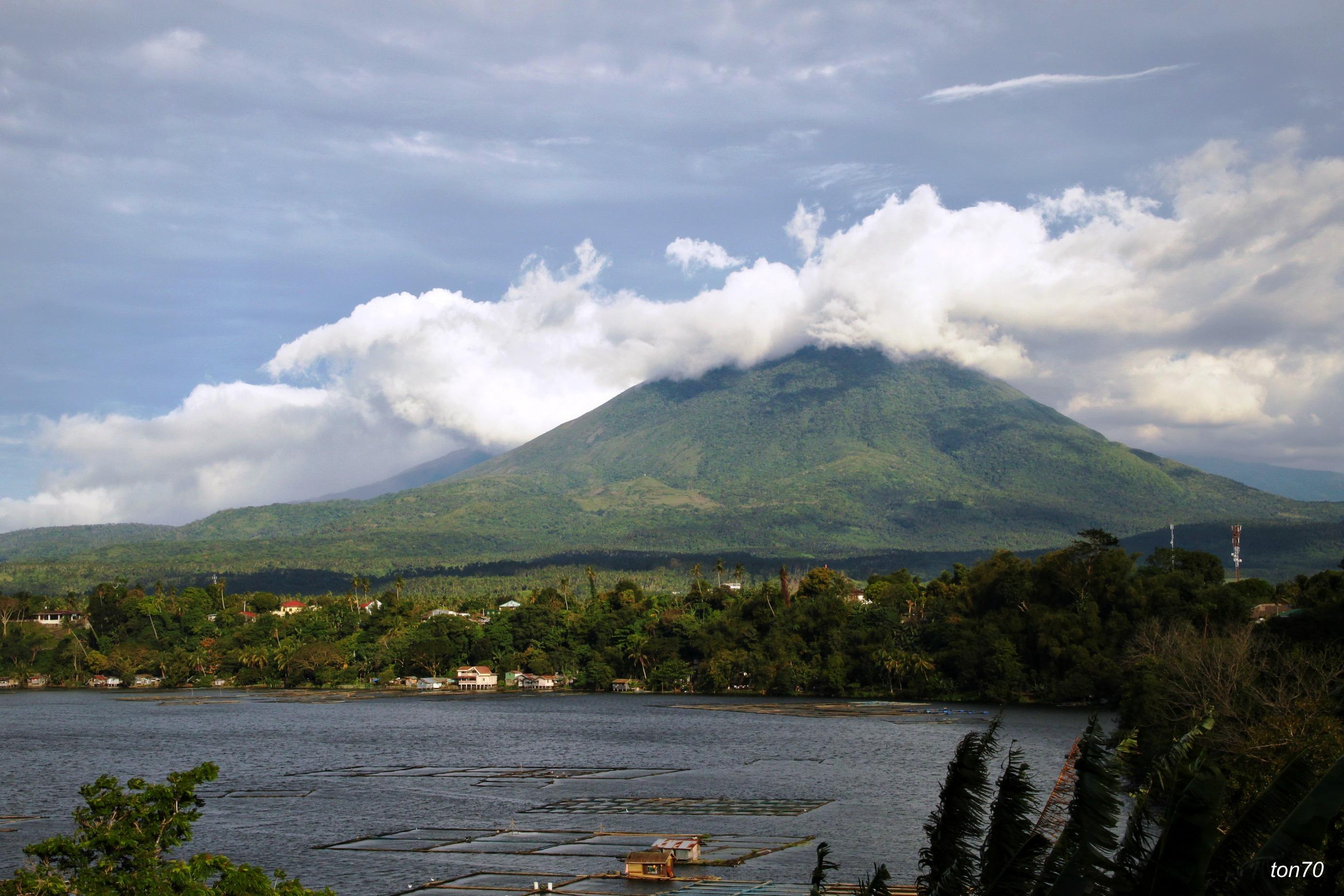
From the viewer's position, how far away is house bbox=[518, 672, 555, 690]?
108 m

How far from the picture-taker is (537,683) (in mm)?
108562

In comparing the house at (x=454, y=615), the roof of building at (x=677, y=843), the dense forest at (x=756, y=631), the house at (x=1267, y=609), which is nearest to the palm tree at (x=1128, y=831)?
the roof of building at (x=677, y=843)

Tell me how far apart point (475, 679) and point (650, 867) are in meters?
85.7

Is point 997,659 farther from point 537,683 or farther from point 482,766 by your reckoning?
point 482,766

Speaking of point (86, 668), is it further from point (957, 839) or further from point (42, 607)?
point (957, 839)

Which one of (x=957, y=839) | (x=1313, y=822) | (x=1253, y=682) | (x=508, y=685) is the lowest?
(x=508, y=685)

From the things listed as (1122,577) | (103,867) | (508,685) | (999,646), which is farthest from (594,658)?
(103,867)

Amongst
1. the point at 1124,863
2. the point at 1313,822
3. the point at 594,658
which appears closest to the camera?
the point at 1313,822

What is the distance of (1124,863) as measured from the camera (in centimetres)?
678

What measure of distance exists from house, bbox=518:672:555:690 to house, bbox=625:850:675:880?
79.6m

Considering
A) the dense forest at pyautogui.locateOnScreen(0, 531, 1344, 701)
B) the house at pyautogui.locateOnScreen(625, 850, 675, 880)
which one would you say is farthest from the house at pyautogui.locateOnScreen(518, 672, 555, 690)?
the house at pyautogui.locateOnScreen(625, 850, 675, 880)

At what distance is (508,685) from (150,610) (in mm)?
43839

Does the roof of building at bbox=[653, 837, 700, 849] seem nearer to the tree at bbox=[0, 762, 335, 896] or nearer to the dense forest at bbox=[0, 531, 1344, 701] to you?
the tree at bbox=[0, 762, 335, 896]

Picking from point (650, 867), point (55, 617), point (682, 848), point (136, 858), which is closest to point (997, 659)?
point (682, 848)
